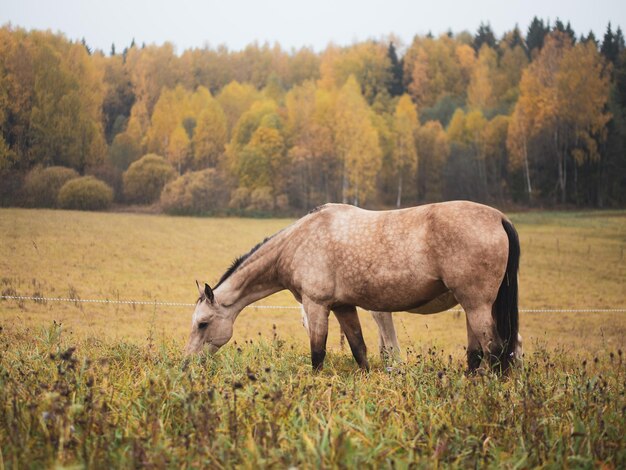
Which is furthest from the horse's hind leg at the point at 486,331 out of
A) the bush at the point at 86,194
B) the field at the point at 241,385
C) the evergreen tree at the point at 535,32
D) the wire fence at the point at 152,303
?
the evergreen tree at the point at 535,32

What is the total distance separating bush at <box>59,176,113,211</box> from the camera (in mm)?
12084

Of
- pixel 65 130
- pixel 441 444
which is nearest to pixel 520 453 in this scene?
pixel 441 444

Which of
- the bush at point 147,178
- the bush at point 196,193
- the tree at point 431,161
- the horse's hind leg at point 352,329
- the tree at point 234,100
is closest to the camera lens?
the horse's hind leg at point 352,329

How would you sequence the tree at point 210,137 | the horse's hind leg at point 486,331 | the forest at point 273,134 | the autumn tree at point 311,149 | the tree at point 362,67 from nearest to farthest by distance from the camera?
the horse's hind leg at point 486,331 → the forest at point 273,134 → the tree at point 210,137 → the autumn tree at point 311,149 → the tree at point 362,67

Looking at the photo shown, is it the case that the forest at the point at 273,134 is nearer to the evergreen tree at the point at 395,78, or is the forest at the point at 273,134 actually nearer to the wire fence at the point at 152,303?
the wire fence at the point at 152,303

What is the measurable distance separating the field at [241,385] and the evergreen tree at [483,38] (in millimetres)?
64824

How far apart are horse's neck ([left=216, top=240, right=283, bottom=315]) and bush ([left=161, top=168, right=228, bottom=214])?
11.5m

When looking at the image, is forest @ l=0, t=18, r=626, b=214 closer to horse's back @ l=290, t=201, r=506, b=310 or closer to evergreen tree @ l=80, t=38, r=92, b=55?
evergreen tree @ l=80, t=38, r=92, b=55

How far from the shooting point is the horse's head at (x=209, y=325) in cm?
632

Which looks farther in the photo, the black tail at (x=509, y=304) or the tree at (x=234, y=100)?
the tree at (x=234, y=100)

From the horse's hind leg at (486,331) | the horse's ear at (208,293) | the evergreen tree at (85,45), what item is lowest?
the horse's hind leg at (486,331)

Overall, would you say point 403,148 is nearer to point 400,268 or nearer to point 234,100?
point 234,100

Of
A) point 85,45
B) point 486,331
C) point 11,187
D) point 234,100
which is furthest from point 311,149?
point 486,331

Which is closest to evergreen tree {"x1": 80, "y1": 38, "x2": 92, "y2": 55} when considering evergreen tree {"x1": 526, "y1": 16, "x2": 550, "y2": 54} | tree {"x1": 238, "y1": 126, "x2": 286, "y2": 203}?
tree {"x1": 238, "y1": 126, "x2": 286, "y2": 203}
